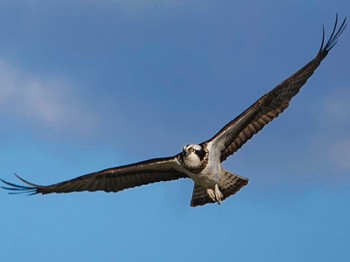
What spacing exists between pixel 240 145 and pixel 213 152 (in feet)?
2.52

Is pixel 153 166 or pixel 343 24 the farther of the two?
pixel 153 166

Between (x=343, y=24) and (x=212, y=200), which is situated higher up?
(x=343, y=24)

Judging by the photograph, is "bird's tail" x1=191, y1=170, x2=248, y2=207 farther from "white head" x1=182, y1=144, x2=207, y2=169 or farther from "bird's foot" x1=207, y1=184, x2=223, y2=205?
"white head" x1=182, y1=144, x2=207, y2=169

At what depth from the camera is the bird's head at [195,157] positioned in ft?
89.8

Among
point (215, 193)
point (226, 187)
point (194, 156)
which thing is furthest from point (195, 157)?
point (226, 187)

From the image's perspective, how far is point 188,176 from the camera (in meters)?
28.4

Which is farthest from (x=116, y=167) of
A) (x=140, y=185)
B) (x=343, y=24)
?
(x=343, y=24)

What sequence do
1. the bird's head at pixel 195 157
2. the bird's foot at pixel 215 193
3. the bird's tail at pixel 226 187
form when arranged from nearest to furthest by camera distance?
1. the bird's head at pixel 195 157
2. the bird's foot at pixel 215 193
3. the bird's tail at pixel 226 187

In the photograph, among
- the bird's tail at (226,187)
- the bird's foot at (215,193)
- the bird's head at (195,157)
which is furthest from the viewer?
the bird's tail at (226,187)

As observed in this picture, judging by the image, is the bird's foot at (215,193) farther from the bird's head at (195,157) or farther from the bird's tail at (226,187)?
the bird's head at (195,157)

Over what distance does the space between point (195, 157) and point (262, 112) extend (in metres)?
1.84

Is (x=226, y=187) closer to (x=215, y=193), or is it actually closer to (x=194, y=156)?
(x=215, y=193)

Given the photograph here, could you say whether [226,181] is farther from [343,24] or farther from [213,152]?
[343,24]

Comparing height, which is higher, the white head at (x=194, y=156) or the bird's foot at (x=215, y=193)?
the white head at (x=194, y=156)
